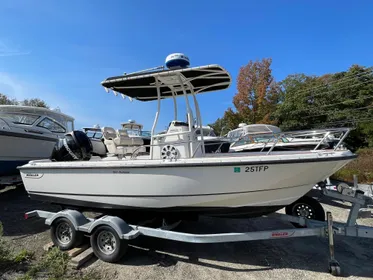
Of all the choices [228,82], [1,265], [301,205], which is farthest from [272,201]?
[1,265]

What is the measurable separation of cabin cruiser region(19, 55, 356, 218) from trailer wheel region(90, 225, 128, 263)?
44cm

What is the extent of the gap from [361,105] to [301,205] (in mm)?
22622

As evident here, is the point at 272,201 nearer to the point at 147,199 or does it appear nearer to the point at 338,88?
the point at 147,199

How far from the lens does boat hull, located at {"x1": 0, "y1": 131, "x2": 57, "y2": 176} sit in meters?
6.29

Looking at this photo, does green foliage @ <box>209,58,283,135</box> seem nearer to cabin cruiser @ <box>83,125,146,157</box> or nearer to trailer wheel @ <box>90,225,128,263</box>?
cabin cruiser @ <box>83,125,146,157</box>

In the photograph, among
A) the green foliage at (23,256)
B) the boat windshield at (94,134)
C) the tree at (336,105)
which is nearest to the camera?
the green foliage at (23,256)

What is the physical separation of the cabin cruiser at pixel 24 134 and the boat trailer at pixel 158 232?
3.72 metres

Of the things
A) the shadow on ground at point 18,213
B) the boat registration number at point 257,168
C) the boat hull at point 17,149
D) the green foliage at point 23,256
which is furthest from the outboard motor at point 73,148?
the boat registration number at point 257,168

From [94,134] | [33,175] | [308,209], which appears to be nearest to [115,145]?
[33,175]

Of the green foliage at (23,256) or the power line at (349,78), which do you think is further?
the power line at (349,78)

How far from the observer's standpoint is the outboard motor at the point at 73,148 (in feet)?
14.5

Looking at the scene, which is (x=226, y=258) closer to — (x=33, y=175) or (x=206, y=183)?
(x=206, y=183)

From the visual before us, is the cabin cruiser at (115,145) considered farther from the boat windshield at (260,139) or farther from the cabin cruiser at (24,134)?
the cabin cruiser at (24,134)

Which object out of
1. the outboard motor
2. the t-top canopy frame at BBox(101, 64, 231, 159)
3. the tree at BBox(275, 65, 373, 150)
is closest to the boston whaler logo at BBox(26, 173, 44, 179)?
the outboard motor
